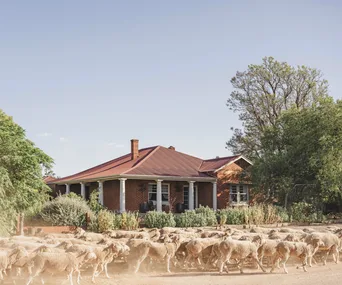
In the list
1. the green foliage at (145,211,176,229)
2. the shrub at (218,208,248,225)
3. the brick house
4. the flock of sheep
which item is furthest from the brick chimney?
the flock of sheep

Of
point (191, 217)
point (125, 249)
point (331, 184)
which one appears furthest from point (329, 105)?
point (125, 249)

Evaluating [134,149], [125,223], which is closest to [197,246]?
[125,223]

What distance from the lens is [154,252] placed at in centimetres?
1335

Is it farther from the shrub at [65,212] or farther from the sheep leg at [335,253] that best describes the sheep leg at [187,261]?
the shrub at [65,212]

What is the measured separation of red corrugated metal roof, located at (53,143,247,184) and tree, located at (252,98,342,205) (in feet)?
11.8

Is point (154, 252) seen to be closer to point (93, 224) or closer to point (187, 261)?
point (187, 261)

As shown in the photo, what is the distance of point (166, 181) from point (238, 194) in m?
5.54

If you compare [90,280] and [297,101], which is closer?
[90,280]

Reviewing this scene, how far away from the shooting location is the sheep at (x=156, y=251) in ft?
43.5

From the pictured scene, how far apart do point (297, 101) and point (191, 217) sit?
76.5 feet

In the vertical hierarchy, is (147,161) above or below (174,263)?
above

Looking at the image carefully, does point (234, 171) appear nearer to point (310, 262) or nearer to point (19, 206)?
point (19, 206)

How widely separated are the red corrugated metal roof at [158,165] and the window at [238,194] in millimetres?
2131

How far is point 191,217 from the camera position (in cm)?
2623
